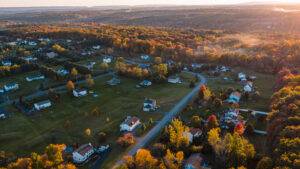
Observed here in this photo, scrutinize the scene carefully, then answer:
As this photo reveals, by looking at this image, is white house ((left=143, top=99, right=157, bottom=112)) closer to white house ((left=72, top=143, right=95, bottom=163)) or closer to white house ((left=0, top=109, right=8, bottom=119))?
white house ((left=72, top=143, right=95, bottom=163))

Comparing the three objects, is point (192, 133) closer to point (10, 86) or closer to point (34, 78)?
point (10, 86)

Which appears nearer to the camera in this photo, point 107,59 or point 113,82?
point 113,82

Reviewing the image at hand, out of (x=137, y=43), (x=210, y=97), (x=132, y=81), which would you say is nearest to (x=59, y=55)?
(x=137, y=43)

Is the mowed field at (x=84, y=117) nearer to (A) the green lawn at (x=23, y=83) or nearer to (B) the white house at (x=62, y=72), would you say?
(A) the green lawn at (x=23, y=83)

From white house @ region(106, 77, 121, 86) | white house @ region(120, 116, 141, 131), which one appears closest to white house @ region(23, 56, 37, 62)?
white house @ region(106, 77, 121, 86)

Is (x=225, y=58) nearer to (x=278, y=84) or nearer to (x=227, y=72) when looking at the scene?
(x=227, y=72)

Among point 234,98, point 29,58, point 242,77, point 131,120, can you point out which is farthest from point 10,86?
point 242,77
